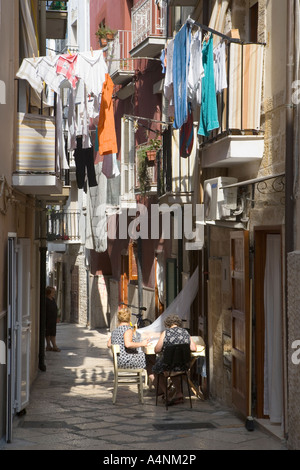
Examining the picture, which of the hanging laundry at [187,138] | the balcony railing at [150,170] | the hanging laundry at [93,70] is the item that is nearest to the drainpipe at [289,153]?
the hanging laundry at [93,70]

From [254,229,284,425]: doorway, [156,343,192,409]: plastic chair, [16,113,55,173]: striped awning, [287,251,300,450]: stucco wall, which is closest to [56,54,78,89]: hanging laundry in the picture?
[16,113,55,173]: striped awning

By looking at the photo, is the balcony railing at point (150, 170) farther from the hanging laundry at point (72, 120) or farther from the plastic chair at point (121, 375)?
the plastic chair at point (121, 375)

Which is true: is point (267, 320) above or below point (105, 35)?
below

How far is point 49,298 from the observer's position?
823 inches

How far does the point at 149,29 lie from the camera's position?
20.4 meters

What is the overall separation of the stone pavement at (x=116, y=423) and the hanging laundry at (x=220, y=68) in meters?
4.49

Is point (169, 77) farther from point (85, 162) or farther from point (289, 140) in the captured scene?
point (289, 140)

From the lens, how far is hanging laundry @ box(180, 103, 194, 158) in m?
14.0

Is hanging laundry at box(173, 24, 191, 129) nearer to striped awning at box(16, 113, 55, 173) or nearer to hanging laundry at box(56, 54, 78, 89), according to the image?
hanging laundry at box(56, 54, 78, 89)

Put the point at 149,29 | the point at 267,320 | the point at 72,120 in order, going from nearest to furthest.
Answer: the point at 267,320, the point at 72,120, the point at 149,29

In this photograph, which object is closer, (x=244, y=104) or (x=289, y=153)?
(x=289, y=153)

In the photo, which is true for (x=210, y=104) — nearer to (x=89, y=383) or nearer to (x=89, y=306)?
(x=89, y=383)

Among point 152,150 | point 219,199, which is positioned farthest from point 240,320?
point 152,150

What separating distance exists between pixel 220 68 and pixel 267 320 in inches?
135
